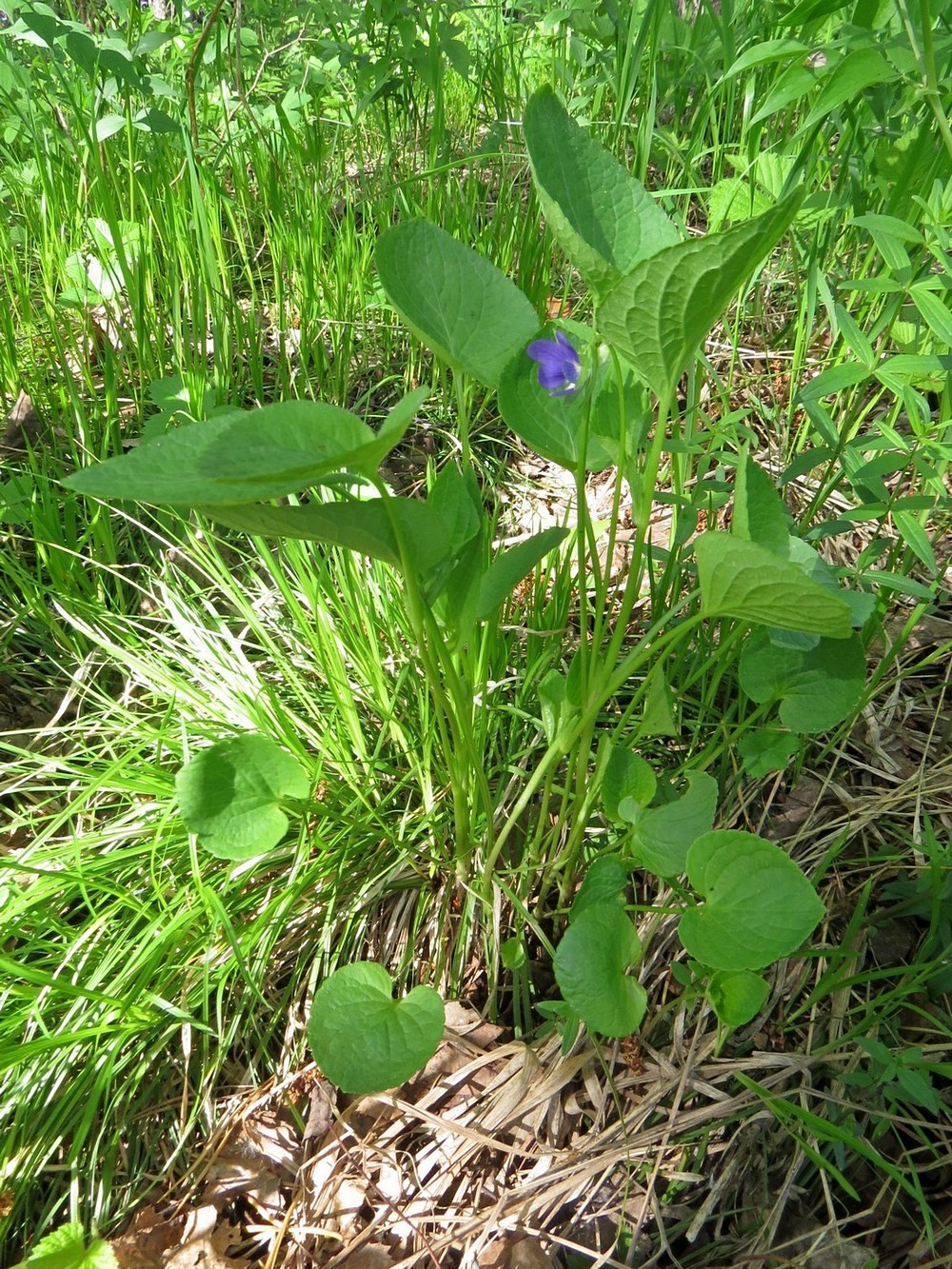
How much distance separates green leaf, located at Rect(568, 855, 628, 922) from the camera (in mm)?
848

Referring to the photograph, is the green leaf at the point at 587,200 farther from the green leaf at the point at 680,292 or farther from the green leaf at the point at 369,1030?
the green leaf at the point at 369,1030

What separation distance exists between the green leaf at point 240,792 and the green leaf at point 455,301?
467 mm

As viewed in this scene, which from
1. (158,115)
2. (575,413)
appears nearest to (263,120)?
(158,115)

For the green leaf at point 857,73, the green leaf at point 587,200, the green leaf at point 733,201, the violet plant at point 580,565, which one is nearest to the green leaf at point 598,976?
the violet plant at point 580,565

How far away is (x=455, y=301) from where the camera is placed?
2.63ft

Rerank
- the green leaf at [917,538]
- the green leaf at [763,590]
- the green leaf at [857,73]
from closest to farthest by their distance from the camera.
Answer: the green leaf at [763,590], the green leaf at [857,73], the green leaf at [917,538]

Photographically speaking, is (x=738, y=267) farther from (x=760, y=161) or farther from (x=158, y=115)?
(x=158, y=115)

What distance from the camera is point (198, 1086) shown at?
1009 millimetres

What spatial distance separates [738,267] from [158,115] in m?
1.64

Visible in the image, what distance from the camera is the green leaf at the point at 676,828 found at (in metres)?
0.80

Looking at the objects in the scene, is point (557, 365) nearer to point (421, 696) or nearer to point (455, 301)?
point (455, 301)

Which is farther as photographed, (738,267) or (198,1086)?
(198,1086)

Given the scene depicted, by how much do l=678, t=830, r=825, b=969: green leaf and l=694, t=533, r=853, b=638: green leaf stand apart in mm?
195

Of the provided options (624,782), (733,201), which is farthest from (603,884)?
(733,201)
